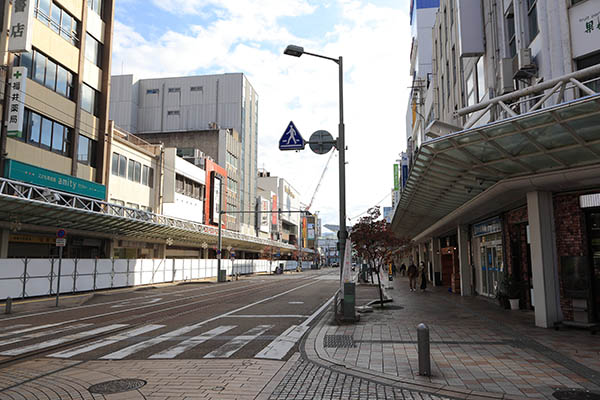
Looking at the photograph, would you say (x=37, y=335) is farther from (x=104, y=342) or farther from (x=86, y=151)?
(x=86, y=151)

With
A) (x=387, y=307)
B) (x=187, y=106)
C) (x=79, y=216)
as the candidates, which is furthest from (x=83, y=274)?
(x=187, y=106)

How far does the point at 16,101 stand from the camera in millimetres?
23781

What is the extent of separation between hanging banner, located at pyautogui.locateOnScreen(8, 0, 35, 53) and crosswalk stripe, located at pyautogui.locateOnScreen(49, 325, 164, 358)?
18.4 m

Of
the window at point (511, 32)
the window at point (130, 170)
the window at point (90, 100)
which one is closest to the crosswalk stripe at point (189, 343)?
the window at point (511, 32)

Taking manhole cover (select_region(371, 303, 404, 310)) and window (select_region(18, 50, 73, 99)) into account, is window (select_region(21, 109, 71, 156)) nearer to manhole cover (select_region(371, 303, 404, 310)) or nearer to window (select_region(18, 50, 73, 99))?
window (select_region(18, 50, 73, 99))

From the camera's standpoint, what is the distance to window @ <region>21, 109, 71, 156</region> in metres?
26.3

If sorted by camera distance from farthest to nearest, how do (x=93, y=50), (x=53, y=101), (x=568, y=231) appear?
(x=93, y=50) → (x=53, y=101) → (x=568, y=231)

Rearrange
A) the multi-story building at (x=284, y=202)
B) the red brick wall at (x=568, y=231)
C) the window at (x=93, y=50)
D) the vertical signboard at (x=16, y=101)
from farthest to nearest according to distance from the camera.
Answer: the multi-story building at (x=284, y=202) < the window at (x=93, y=50) < the vertical signboard at (x=16, y=101) < the red brick wall at (x=568, y=231)

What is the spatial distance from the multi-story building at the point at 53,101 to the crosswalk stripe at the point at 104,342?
12785 mm

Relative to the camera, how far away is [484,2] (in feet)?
57.8

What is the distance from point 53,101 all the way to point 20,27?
529cm

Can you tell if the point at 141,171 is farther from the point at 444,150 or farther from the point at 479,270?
the point at 444,150

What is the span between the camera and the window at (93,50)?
3288 cm

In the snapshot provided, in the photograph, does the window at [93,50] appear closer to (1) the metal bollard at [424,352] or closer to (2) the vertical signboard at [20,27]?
(2) the vertical signboard at [20,27]
